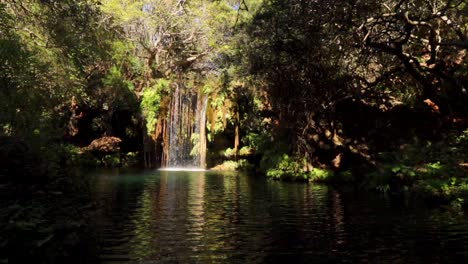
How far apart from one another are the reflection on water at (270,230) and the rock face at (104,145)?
→ 75.9ft

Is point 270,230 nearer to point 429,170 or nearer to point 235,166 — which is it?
point 429,170

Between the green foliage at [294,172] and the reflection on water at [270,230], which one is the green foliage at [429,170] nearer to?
the reflection on water at [270,230]

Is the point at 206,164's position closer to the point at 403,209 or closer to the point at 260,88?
the point at 260,88

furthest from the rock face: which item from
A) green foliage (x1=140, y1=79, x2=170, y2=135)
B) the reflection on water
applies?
the reflection on water

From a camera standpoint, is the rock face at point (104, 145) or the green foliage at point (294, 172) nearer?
the green foliage at point (294, 172)

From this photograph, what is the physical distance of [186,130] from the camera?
39.9 m

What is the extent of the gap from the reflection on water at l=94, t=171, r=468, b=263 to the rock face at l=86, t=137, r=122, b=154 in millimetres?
23129

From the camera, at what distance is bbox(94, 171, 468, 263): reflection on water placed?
30.5 feet

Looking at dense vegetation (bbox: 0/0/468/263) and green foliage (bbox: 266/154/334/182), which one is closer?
dense vegetation (bbox: 0/0/468/263)

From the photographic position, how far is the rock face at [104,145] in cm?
4096

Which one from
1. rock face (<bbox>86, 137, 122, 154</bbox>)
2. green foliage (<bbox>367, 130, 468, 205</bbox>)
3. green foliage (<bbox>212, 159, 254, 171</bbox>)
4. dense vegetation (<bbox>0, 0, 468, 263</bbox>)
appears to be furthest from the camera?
rock face (<bbox>86, 137, 122, 154</bbox>)

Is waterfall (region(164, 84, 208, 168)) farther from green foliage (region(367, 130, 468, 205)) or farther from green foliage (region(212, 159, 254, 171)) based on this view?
green foliage (region(367, 130, 468, 205))

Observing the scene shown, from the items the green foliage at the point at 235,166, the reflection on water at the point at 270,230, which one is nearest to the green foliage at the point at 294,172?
the green foliage at the point at 235,166

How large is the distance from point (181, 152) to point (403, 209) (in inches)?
1040
